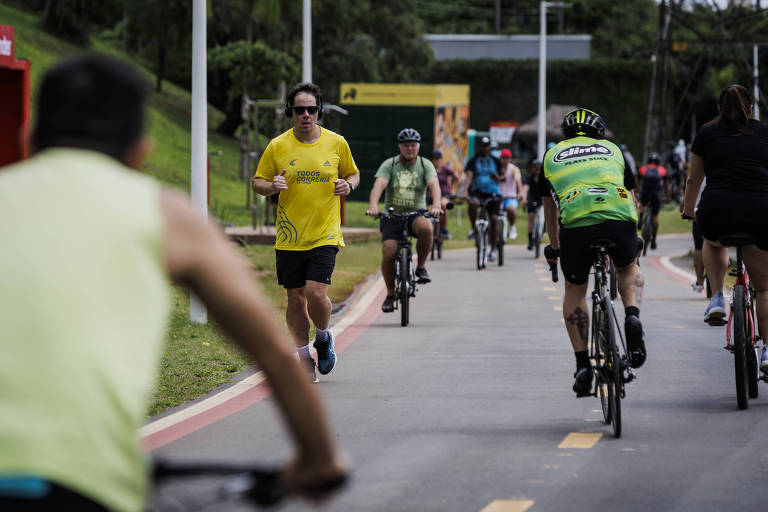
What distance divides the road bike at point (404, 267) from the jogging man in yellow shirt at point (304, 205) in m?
3.94

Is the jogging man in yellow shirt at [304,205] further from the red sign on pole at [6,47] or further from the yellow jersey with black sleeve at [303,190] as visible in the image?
the red sign on pole at [6,47]

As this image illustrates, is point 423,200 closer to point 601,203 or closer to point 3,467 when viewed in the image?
point 601,203

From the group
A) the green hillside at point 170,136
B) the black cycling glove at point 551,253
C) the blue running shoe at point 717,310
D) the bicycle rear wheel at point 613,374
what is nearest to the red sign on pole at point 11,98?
the black cycling glove at point 551,253

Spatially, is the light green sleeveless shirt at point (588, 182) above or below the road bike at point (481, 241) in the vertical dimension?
above

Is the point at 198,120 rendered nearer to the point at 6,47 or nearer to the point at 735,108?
the point at 6,47

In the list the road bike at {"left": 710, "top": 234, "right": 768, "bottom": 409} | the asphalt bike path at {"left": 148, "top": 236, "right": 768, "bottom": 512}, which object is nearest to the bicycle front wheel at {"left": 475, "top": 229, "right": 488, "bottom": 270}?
the asphalt bike path at {"left": 148, "top": 236, "right": 768, "bottom": 512}

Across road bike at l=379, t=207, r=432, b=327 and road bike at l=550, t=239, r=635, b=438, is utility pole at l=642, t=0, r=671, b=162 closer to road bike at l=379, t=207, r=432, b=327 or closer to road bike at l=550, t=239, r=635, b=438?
road bike at l=379, t=207, r=432, b=327

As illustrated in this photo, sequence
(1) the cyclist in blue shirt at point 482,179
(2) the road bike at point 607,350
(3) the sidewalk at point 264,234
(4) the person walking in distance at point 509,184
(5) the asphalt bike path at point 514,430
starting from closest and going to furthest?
(5) the asphalt bike path at point 514,430, (2) the road bike at point 607,350, (1) the cyclist in blue shirt at point 482,179, (4) the person walking in distance at point 509,184, (3) the sidewalk at point 264,234

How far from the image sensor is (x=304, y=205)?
31.3 ft

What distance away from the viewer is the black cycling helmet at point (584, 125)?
819cm

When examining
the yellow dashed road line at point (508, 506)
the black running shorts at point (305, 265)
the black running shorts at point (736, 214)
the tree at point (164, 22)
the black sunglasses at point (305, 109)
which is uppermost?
the tree at point (164, 22)

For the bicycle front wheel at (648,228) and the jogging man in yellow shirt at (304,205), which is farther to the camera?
the bicycle front wheel at (648,228)

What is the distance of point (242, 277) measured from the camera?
8.86 feet

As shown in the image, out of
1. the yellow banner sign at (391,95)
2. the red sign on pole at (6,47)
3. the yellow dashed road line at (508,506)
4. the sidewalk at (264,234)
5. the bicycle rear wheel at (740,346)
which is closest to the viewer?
the yellow dashed road line at (508,506)
